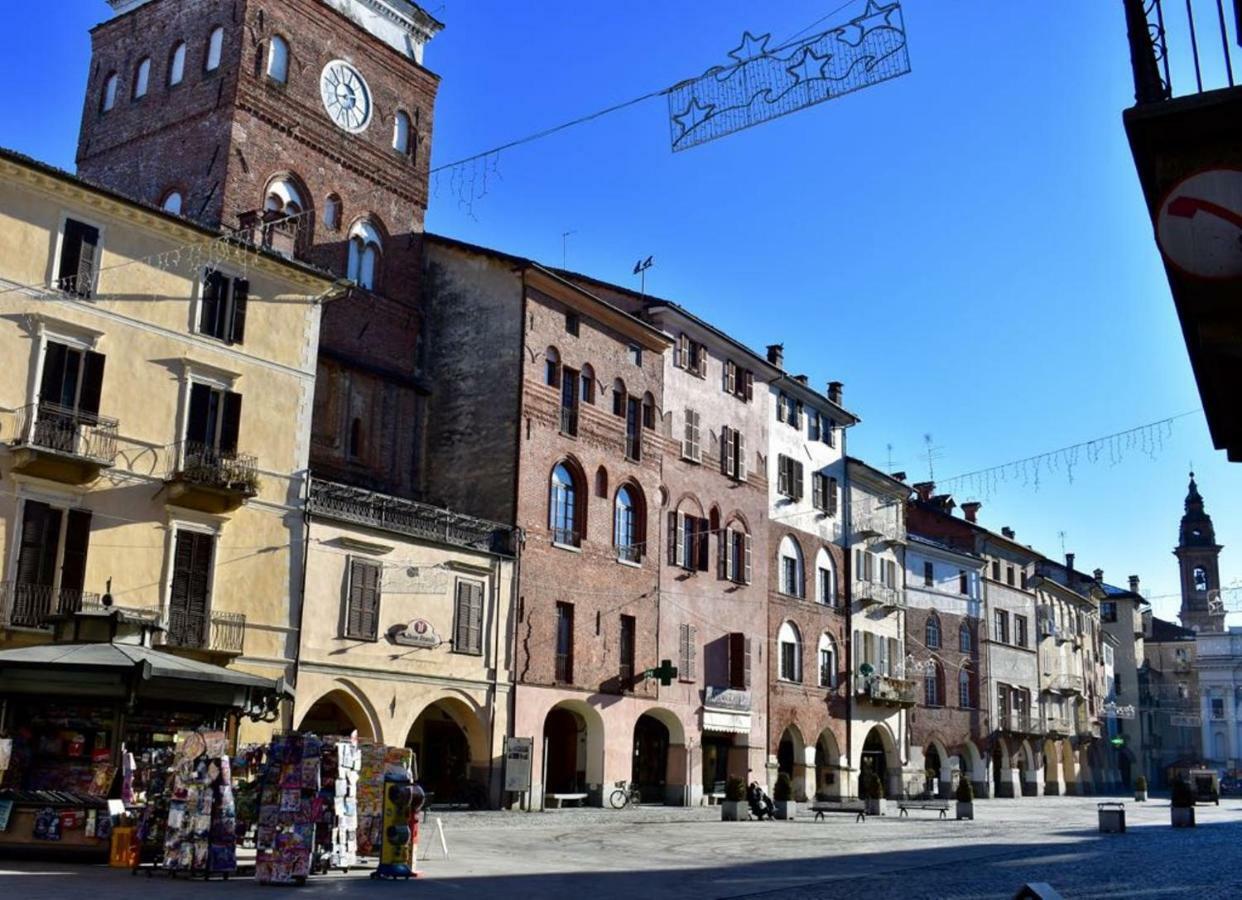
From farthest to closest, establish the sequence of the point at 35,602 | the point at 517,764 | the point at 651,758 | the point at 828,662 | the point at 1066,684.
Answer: the point at 1066,684 < the point at 828,662 < the point at 651,758 < the point at 517,764 < the point at 35,602

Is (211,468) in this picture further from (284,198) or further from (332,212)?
(332,212)

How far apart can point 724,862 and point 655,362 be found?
23.3 m

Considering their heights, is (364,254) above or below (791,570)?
above

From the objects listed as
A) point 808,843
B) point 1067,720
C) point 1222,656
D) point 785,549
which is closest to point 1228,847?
point 808,843

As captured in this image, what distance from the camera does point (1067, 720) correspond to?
246 ft

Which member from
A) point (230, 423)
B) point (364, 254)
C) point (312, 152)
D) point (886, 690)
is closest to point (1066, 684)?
point (886, 690)

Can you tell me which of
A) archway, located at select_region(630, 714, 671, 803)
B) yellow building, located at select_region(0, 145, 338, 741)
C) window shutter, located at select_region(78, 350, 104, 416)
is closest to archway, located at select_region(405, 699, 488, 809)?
archway, located at select_region(630, 714, 671, 803)

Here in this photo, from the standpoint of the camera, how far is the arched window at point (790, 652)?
47.0 meters

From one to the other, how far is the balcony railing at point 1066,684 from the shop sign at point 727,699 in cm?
3457

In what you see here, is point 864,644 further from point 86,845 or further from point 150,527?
point 86,845

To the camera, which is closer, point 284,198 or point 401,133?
point 284,198

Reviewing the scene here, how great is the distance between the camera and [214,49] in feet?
116

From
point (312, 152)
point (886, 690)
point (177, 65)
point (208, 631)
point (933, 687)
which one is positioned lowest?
point (208, 631)

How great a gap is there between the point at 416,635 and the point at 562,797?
7350mm
